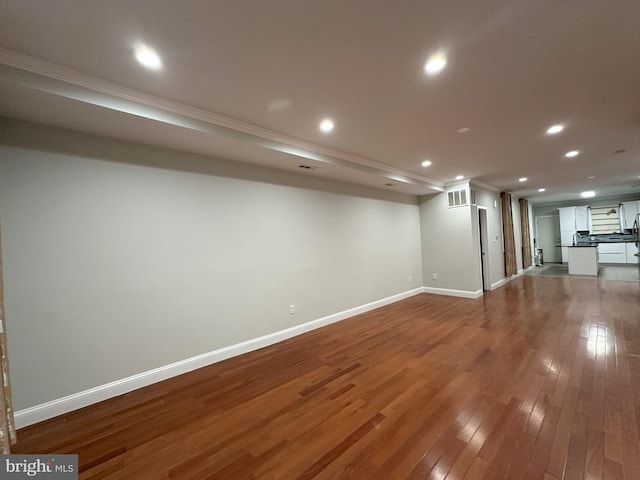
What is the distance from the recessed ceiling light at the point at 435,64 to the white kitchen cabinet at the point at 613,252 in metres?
12.6

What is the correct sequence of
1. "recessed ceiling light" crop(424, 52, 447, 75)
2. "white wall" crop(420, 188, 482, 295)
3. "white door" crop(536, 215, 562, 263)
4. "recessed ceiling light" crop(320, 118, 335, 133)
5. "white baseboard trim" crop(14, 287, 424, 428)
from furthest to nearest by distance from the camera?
"white door" crop(536, 215, 562, 263) < "white wall" crop(420, 188, 482, 295) < "recessed ceiling light" crop(320, 118, 335, 133) < "white baseboard trim" crop(14, 287, 424, 428) < "recessed ceiling light" crop(424, 52, 447, 75)

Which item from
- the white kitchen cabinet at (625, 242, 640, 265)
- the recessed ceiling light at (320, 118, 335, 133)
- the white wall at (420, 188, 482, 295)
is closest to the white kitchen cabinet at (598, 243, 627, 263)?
the white kitchen cabinet at (625, 242, 640, 265)

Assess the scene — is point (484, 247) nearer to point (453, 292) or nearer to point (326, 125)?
point (453, 292)

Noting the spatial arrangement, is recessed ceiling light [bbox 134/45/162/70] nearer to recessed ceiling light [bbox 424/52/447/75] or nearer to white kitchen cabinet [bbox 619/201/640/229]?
recessed ceiling light [bbox 424/52/447/75]

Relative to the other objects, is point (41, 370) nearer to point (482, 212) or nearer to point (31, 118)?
point (31, 118)

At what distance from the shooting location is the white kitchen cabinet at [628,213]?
911 centimetres

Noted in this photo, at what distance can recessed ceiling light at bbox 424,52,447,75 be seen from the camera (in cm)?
183

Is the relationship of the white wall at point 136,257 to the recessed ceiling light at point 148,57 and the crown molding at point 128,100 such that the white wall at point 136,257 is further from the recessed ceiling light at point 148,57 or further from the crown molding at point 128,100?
the recessed ceiling light at point 148,57

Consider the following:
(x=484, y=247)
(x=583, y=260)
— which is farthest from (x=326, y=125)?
(x=583, y=260)

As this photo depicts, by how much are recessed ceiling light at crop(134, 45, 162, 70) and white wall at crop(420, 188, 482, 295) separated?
5935 mm

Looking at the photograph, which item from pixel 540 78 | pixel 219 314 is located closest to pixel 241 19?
pixel 540 78

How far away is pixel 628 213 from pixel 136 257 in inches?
590

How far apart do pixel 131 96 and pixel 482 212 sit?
742 cm

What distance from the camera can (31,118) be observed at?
6.89 ft
